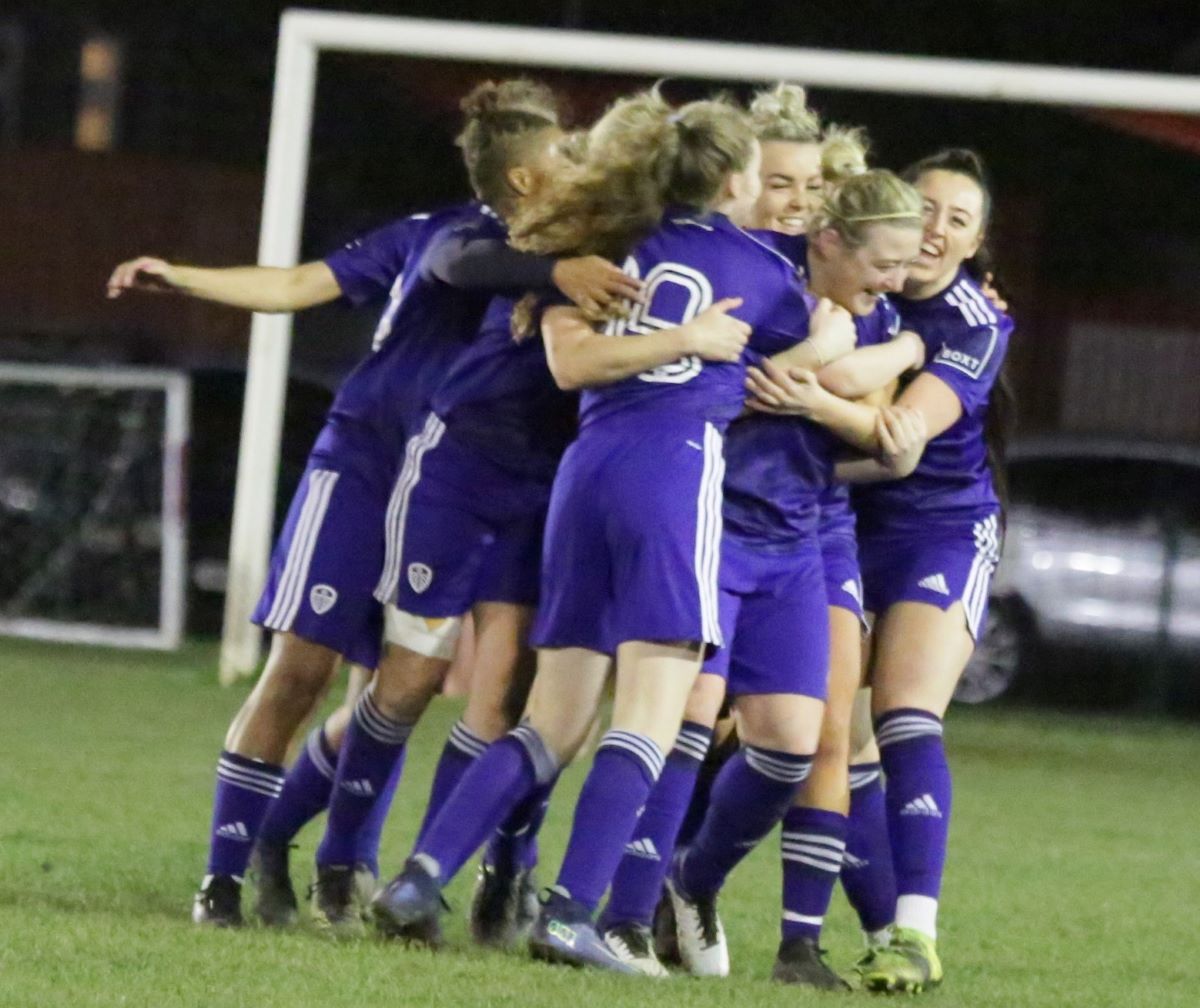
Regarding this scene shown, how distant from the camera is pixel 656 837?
6.00 metres

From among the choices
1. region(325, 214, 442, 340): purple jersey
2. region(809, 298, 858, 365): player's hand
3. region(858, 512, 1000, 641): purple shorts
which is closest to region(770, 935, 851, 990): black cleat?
region(858, 512, 1000, 641): purple shorts

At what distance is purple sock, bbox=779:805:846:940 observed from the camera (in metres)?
6.05

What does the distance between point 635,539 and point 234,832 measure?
1348mm

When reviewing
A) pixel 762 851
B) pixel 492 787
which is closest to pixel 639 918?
pixel 492 787

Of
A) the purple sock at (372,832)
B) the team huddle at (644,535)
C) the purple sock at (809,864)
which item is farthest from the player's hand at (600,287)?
the purple sock at (372,832)

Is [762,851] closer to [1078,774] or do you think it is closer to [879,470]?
[879,470]

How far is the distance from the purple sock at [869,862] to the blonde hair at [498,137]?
5.31ft

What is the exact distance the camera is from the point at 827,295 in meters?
6.07

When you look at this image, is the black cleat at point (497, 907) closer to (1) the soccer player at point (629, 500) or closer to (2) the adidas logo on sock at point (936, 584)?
(1) the soccer player at point (629, 500)

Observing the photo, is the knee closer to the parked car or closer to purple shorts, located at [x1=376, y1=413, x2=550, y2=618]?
purple shorts, located at [x1=376, y1=413, x2=550, y2=618]

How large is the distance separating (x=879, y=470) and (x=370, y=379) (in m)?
1.22

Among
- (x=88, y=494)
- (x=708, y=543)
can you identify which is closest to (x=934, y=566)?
(x=708, y=543)

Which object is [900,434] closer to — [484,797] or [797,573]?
[797,573]

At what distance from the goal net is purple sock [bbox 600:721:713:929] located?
398 inches
